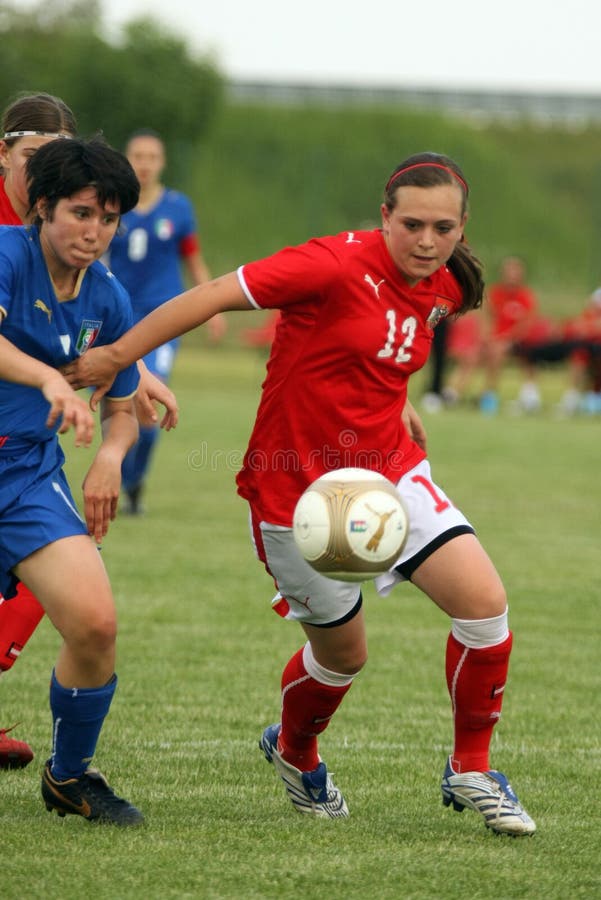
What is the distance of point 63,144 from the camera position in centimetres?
364

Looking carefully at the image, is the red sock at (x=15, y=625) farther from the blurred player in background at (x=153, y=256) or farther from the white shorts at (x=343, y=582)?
the blurred player in background at (x=153, y=256)

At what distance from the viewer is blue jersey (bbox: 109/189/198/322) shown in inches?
380

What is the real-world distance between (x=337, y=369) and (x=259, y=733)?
59.7 inches

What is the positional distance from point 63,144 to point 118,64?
3598 cm

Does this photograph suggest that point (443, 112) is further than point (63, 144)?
Yes

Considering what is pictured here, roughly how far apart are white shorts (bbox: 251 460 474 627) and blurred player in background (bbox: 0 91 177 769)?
60 centimetres

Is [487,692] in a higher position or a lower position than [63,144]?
lower

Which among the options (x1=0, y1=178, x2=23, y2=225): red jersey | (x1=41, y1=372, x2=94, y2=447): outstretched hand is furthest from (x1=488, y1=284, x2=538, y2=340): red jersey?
(x1=41, y1=372, x2=94, y2=447): outstretched hand

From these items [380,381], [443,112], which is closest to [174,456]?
[380,381]

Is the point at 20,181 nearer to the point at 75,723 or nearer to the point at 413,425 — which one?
the point at 413,425

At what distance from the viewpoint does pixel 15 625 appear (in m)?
4.25

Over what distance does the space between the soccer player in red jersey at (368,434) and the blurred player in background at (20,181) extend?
478 millimetres

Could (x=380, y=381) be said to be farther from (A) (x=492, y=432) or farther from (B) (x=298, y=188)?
(B) (x=298, y=188)

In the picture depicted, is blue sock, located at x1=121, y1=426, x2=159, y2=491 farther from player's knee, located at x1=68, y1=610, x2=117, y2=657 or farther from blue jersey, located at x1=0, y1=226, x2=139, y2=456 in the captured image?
player's knee, located at x1=68, y1=610, x2=117, y2=657
